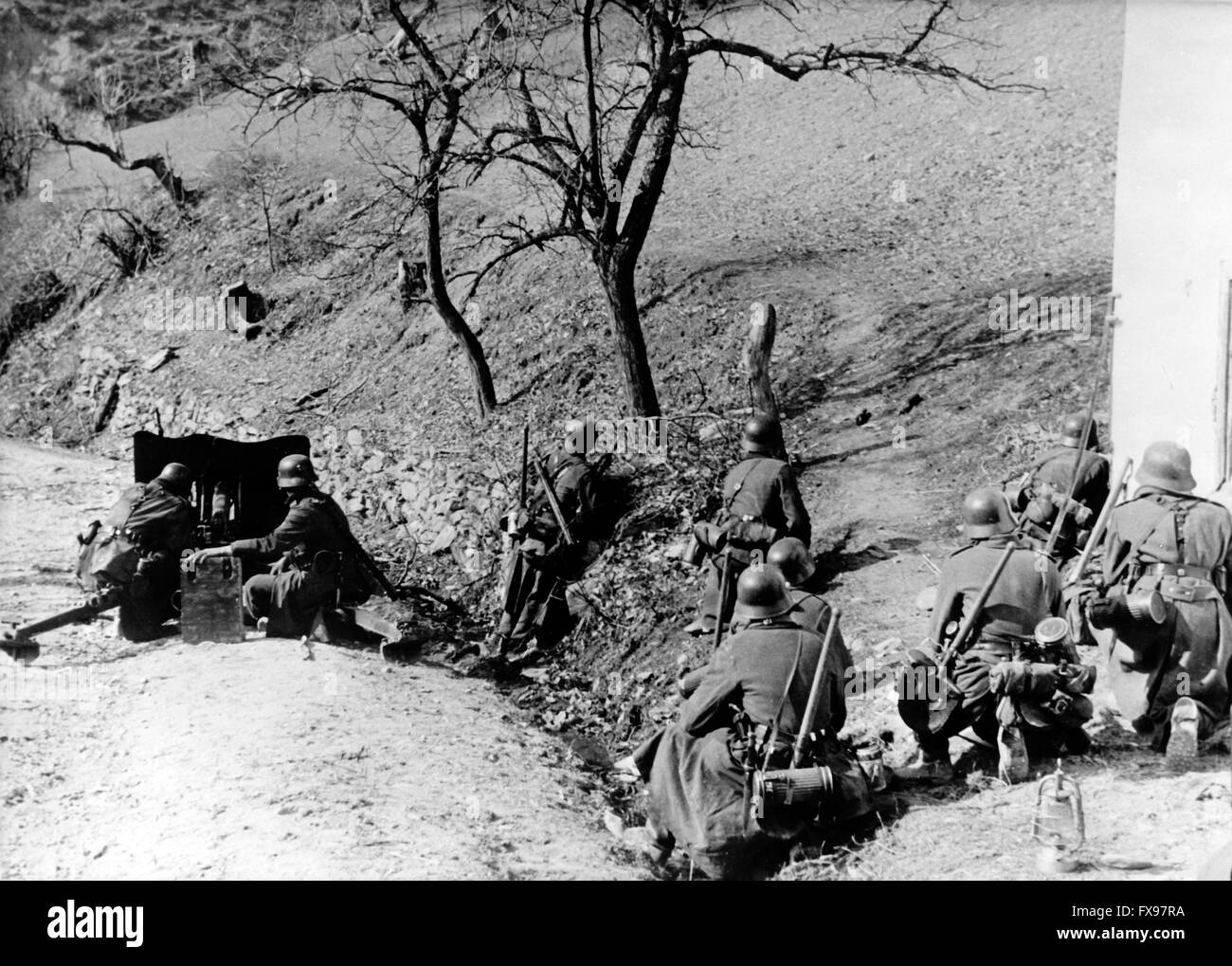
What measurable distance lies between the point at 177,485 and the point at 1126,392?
6874mm

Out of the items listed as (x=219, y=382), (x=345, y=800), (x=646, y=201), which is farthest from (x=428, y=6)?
(x=345, y=800)

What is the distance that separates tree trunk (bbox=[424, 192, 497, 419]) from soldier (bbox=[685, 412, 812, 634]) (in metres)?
4.38

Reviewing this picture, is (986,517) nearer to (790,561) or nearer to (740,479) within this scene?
(790,561)

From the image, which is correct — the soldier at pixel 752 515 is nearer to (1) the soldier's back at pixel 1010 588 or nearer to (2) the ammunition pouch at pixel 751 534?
(2) the ammunition pouch at pixel 751 534

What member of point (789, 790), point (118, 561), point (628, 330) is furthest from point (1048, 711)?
point (118, 561)

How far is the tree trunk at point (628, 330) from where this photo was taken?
12.1 metres

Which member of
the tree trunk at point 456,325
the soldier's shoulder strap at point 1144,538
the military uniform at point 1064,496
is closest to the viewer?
the soldier's shoulder strap at point 1144,538

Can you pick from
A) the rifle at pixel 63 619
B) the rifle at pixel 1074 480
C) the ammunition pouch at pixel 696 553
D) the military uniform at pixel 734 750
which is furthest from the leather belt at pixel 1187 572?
the rifle at pixel 63 619

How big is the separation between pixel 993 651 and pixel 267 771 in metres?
4.16

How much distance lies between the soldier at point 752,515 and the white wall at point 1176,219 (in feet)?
9.10

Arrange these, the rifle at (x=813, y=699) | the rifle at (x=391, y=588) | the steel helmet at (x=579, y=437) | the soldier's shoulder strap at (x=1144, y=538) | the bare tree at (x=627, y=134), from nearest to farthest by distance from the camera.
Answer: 1. the rifle at (x=813, y=699)
2. the soldier's shoulder strap at (x=1144, y=538)
3. the rifle at (x=391, y=588)
4. the bare tree at (x=627, y=134)
5. the steel helmet at (x=579, y=437)

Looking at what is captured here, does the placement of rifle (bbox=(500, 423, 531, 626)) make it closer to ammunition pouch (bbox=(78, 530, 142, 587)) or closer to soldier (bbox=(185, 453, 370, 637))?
soldier (bbox=(185, 453, 370, 637))

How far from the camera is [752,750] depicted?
6895 millimetres

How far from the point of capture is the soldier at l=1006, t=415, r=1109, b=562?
31.0 feet
